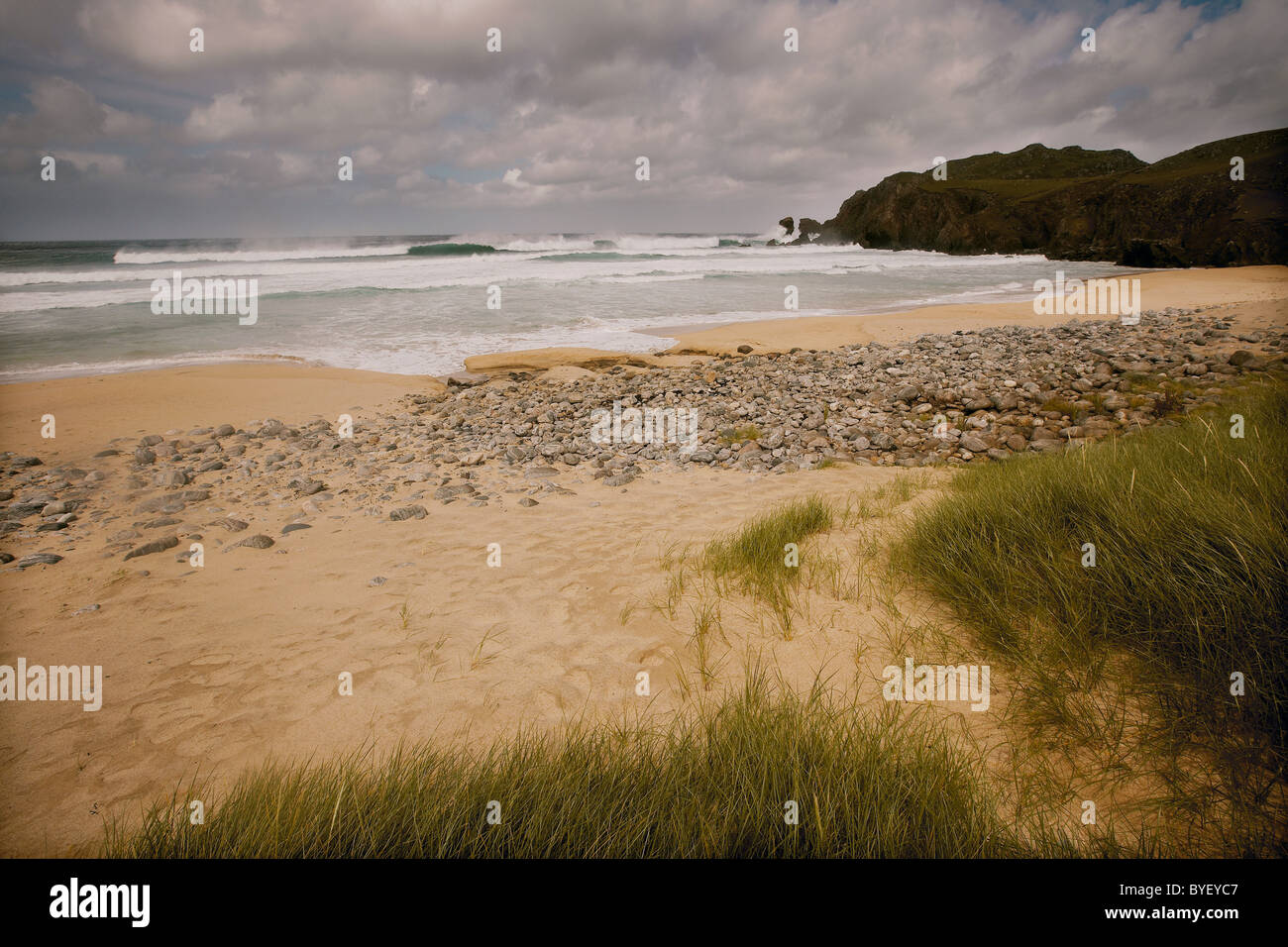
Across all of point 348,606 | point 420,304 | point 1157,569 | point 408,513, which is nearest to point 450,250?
point 420,304

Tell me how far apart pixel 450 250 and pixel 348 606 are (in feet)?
216

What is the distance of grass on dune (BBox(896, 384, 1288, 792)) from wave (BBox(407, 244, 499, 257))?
199 ft

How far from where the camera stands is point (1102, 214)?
172 feet

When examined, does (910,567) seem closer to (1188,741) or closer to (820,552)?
(820,552)

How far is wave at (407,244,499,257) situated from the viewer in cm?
5770

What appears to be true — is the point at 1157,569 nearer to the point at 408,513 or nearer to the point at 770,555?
the point at 770,555

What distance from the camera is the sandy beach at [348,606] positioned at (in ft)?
9.37

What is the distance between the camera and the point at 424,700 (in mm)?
3158

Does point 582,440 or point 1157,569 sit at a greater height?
point 582,440

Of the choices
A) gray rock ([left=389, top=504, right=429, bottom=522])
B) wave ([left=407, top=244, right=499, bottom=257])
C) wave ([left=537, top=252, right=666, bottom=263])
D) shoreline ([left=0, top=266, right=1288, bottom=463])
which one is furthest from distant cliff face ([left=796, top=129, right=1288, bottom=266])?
wave ([left=407, top=244, right=499, bottom=257])

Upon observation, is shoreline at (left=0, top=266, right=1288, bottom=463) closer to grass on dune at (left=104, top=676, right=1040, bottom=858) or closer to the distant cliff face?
grass on dune at (left=104, top=676, right=1040, bottom=858)

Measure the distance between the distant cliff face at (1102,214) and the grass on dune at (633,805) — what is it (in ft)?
103
